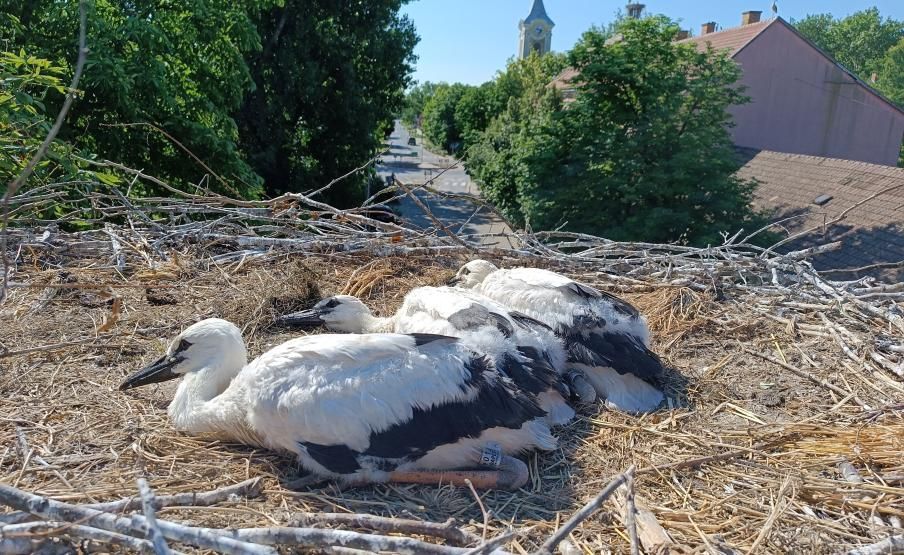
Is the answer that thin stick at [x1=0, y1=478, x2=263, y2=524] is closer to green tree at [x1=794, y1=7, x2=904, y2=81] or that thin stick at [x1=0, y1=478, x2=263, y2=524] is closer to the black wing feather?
the black wing feather

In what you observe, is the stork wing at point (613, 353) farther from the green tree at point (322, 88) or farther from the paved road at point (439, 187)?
the green tree at point (322, 88)

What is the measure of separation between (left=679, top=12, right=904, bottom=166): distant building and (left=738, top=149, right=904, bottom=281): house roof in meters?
3.61

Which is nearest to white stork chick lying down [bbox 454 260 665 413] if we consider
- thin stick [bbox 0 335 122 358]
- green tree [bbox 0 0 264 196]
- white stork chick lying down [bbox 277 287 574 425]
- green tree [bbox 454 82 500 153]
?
white stork chick lying down [bbox 277 287 574 425]

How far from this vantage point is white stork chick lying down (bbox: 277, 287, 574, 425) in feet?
9.00

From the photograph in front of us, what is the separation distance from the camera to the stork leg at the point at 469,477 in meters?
2.45

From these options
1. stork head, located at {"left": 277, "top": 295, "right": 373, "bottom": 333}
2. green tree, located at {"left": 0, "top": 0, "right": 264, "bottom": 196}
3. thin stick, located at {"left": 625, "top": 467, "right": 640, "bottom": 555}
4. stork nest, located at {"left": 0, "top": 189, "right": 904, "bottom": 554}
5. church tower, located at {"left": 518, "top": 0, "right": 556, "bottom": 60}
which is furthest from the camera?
church tower, located at {"left": 518, "top": 0, "right": 556, "bottom": 60}

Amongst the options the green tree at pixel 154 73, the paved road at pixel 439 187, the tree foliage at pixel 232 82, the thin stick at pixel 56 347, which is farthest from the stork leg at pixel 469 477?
the paved road at pixel 439 187

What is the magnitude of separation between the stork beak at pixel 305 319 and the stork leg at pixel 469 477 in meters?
1.35

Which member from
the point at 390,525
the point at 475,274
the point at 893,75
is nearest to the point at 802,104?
the point at 475,274

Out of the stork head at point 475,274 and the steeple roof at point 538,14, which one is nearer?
the stork head at point 475,274

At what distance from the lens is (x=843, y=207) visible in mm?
12289

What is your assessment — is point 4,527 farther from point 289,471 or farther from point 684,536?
point 684,536

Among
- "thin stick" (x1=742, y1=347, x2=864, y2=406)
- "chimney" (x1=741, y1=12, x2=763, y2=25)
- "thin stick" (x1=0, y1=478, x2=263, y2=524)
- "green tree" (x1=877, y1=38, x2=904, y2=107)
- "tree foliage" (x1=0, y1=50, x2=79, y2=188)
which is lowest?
"thin stick" (x1=0, y1=478, x2=263, y2=524)

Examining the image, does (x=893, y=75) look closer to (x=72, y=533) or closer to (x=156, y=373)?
(x=156, y=373)
